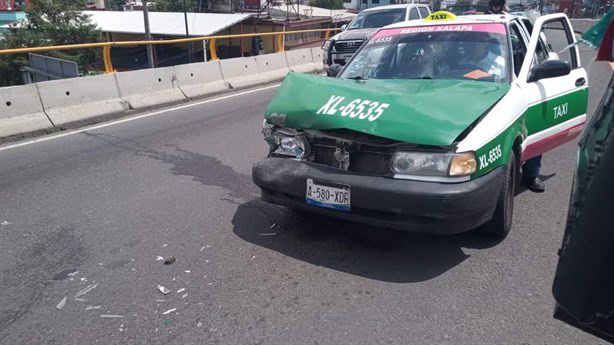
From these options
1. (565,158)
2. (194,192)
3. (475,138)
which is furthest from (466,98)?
(565,158)

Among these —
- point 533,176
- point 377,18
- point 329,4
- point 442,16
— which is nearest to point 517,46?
point 442,16

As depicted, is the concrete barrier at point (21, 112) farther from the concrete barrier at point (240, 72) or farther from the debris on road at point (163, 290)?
the debris on road at point (163, 290)

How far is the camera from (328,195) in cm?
364

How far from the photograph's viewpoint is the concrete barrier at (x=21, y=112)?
25.2 feet

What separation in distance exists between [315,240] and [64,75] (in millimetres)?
9848

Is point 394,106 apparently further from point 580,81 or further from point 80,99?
point 80,99

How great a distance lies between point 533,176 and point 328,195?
2.85 metres

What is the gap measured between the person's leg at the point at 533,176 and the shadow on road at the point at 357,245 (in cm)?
156

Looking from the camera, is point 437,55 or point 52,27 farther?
point 52,27

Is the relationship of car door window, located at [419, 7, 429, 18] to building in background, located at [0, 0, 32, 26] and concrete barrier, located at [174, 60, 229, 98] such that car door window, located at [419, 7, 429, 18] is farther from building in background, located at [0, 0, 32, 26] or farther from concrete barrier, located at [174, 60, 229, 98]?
building in background, located at [0, 0, 32, 26]

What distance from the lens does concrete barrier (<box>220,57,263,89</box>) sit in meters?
13.3

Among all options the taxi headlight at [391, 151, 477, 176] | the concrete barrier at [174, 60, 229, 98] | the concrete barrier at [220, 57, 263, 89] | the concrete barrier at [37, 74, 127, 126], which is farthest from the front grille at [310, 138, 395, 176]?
the concrete barrier at [220, 57, 263, 89]

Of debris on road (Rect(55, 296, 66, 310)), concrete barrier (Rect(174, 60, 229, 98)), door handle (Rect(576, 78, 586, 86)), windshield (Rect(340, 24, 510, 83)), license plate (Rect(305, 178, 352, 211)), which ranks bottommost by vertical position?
concrete barrier (Rect(174, 60, 229, 98))

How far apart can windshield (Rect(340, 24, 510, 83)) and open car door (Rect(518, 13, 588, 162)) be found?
0.88 feet
